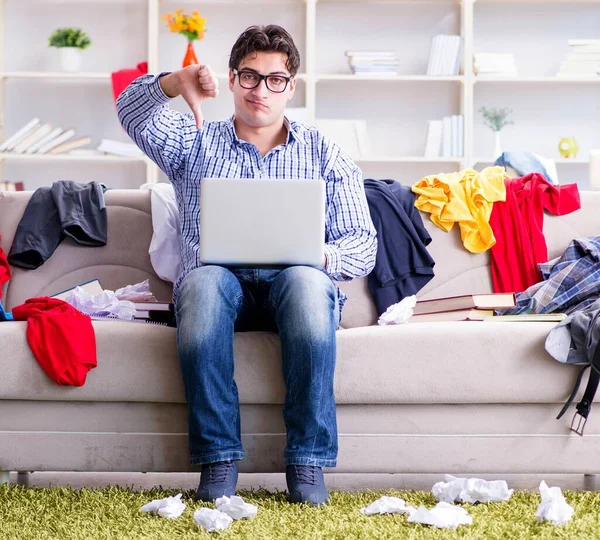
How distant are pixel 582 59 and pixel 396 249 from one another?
2.74 meters

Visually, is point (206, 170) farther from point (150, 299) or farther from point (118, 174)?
point (118, 174)

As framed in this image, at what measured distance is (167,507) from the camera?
174cm

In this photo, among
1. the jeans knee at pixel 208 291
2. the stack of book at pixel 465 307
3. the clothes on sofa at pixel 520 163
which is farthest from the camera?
the clothes on sofa at pixel 520 163

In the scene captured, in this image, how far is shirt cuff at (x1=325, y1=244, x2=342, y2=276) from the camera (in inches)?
82.1

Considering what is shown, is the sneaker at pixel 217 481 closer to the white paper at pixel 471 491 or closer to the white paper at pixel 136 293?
the white paper at pixel 471 491

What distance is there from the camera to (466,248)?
105 inches

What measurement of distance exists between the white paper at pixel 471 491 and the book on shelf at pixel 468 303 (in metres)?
0.61

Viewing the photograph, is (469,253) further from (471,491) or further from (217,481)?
(217,481)

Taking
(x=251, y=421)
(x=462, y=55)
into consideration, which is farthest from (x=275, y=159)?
(x=462, y=55)

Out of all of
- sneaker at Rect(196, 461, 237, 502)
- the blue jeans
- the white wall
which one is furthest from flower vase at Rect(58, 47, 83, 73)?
sneaker at Rect(196, 461, 237, 502)

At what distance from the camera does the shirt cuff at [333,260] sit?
2.09m

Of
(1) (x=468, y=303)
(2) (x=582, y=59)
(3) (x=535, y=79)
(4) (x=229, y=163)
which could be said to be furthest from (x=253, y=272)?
(2) (x=582, y=59)

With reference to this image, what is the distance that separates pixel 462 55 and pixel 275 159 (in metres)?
2.87

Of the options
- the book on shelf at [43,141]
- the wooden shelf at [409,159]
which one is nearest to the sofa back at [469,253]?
the wooden shelf at [409,159]
